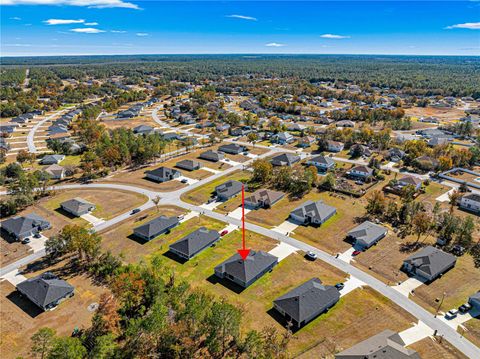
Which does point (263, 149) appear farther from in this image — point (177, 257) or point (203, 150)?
point (177, 257)

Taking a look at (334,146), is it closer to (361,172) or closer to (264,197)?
(361,172)

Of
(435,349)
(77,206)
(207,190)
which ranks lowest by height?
(435,349)

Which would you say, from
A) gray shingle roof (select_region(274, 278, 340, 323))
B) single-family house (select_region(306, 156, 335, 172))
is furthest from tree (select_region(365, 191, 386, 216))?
gray shingle roof (select_region(274, 278, 340, 323))

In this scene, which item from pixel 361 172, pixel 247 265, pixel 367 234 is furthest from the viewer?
pixel 361 172

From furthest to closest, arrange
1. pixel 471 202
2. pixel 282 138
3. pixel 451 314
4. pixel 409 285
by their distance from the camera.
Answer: pixel 282 138, pixel 471 202, pixel 409 285, pixel 451 314

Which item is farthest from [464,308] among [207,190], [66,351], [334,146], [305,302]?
[334,146]

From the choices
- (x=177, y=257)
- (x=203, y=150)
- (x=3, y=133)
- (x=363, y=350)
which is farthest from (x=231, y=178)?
(x=3, y=133)
